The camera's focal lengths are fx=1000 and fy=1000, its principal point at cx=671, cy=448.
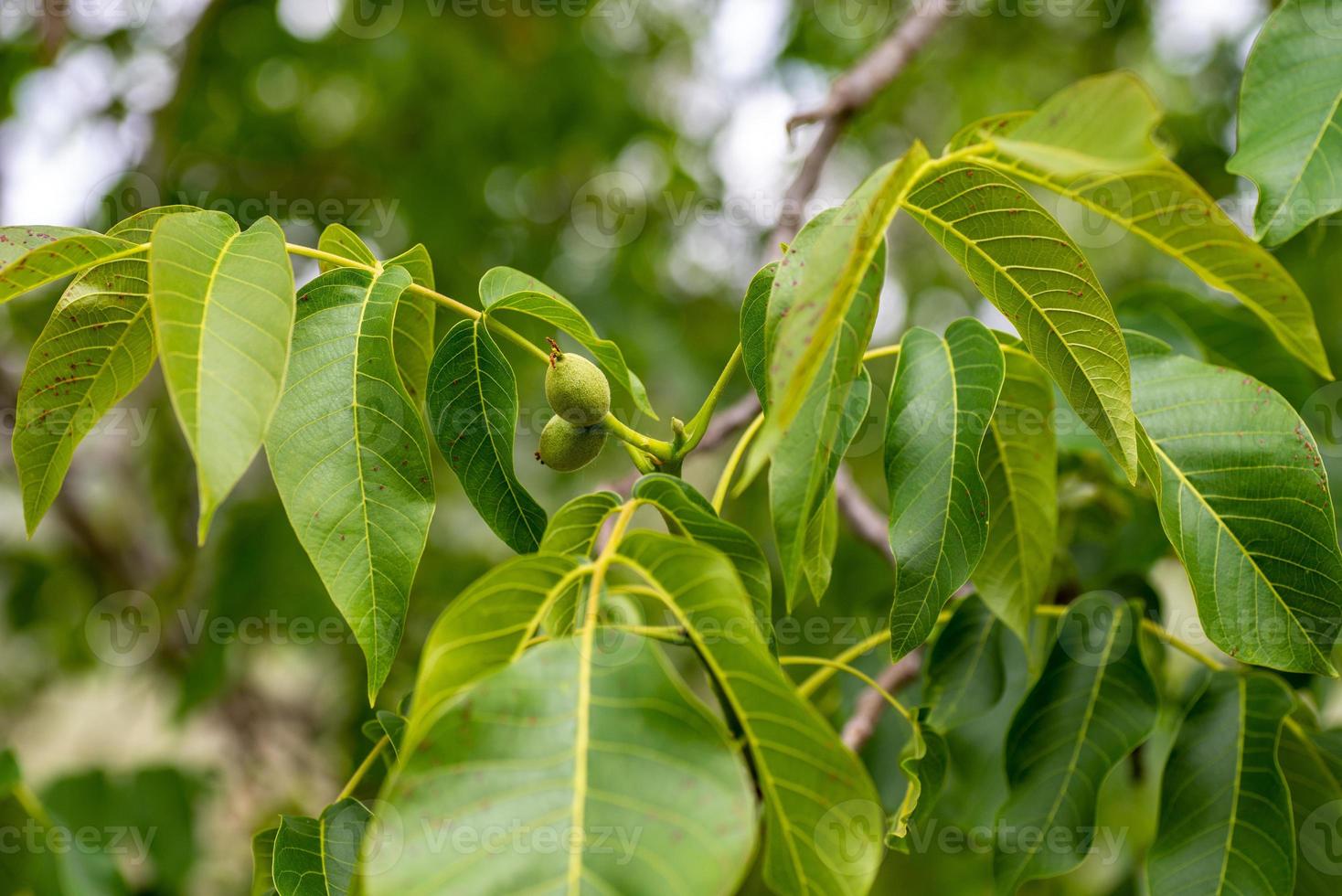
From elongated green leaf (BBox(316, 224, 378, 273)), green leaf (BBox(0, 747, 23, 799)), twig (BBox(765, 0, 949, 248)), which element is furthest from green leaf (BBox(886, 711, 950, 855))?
green leaf (BBox(0, 747, 23, 799))

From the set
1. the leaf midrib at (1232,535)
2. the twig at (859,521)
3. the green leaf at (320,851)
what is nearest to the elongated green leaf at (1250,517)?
the leaf midrib at (1232,535)

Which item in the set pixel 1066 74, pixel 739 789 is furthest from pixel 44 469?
pixel 1066 74

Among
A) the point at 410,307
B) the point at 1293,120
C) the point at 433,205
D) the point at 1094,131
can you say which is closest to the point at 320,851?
the point at 410,307

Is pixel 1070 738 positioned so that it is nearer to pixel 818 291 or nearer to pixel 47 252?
pixel 818 291

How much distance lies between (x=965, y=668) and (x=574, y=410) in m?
0.70

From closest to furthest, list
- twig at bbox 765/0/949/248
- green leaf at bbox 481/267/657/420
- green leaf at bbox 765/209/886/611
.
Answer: green leaf at bbox 765/209/886/611, green leaf at bbox 481/267/657/420, twig at bbox 765/0/949/248

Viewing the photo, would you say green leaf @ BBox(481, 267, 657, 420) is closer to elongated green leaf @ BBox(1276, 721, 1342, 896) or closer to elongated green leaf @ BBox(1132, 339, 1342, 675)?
elongated green leaf @ BBox(1132, 339, 1342, 675)

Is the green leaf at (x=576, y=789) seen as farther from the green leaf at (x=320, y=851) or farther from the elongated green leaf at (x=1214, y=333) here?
the elongated green leaf at (x=1214, y=333)

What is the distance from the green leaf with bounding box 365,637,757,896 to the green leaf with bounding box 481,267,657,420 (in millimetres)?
442

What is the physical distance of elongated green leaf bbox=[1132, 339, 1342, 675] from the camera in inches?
42.3

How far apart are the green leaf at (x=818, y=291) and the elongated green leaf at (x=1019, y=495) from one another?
49 cm

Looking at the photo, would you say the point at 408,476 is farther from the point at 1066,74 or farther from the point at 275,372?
the point at 1066,74

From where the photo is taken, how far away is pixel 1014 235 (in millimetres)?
995

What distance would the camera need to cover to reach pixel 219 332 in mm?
855
